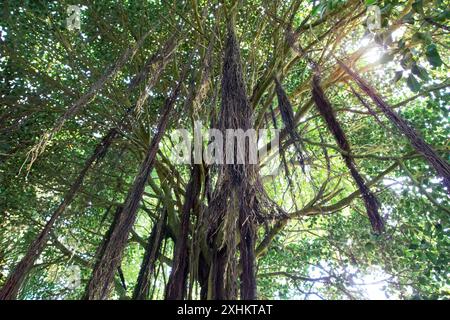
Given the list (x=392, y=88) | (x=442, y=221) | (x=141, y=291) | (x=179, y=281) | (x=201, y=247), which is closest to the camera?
(x=179, y=281)

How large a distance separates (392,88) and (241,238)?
3.06 metres

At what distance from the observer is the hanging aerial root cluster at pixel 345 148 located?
1690 mm

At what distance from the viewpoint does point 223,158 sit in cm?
163

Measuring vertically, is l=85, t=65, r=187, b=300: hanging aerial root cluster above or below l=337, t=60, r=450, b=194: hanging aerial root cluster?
below

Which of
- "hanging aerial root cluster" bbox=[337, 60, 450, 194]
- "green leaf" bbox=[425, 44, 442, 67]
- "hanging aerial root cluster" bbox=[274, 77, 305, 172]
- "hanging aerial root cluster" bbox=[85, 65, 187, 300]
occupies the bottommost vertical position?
"hanging aerial root cluster" bbox=[85, 65, 187, 300]

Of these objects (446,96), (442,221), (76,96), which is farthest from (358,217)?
(76,96)

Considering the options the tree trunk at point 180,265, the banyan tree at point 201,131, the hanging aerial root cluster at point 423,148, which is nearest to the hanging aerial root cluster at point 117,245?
the banyan tree at point 201,131

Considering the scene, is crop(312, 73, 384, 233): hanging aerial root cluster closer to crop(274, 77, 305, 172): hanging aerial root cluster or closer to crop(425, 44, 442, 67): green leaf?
crop(274, 77, 305, 172): hanging aerial root cluster

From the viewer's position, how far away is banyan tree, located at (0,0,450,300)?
2109mm

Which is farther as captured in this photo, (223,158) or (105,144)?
(105,144)

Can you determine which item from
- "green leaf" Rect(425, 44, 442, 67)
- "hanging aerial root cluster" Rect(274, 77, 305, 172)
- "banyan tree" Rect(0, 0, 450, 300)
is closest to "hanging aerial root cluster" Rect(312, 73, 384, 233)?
"banyan tree" Rect(0, 0, 450, 300)
